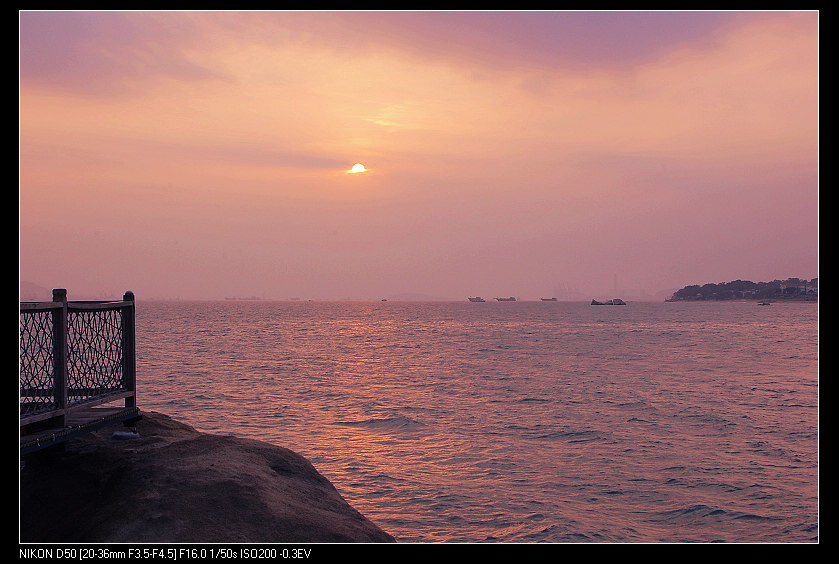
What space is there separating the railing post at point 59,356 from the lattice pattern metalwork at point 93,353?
0.75ft

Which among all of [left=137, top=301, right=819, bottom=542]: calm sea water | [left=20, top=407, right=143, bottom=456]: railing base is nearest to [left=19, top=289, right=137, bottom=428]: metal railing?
[left=20, top=407, right=143, bottom=456]: railing base

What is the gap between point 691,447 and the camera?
1958cm

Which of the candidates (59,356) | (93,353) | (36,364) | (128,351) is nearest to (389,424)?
(128,351)

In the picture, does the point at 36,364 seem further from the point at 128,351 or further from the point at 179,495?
the point at 179,495

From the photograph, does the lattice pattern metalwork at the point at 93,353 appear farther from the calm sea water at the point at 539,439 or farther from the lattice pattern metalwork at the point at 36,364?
the calm sea water at the point at 539,439

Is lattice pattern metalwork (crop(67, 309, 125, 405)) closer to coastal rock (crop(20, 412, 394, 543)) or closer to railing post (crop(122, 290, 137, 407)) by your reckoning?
railing post (crop(122, 290, 137, 407))

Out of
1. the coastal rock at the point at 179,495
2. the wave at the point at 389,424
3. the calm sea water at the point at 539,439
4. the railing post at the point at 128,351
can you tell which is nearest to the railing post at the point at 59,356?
the coastal rock at the point at 179,495

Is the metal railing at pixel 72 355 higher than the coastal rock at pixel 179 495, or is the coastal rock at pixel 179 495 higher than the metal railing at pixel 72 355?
the metal railing at pixel 72 355

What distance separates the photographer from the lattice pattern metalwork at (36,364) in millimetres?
9141

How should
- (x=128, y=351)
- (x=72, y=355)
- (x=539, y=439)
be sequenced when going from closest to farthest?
(x=72, y=355)
(x=128, y=351)
(x=539, y=439)

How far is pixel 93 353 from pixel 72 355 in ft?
4.22

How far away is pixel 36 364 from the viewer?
944cm
